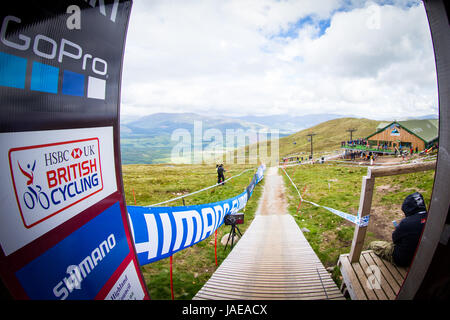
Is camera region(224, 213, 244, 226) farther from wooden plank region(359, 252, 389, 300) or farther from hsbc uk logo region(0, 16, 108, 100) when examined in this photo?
hsbc uk logo region(0, 16, 108, 100)

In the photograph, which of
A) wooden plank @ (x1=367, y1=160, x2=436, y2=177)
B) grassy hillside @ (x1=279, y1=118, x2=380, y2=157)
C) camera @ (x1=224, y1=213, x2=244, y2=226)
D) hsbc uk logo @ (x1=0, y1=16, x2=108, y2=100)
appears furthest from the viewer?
grassy hillside @ (x1=279, y1=118, x2=380, y2=157)

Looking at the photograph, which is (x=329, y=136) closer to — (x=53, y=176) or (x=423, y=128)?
(x=423, y=128)

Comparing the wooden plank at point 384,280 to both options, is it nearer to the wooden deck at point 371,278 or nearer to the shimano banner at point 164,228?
the wooden deck at point 371,278

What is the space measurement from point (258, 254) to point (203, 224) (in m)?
1.92

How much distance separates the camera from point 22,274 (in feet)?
4.54

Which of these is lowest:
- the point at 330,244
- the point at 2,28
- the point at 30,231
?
the point at 330,244

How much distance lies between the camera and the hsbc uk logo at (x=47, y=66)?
130 centimetres

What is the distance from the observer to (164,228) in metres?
3.63

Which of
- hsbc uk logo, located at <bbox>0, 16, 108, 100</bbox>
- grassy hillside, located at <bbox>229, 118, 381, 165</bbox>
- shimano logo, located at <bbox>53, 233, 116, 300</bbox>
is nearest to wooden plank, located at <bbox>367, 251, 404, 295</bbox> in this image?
shimano logo, located at <bbox>53, 233, 116, 300</bbox>

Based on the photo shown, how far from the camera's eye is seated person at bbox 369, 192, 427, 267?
3.53m

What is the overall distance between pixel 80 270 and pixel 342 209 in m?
11.2

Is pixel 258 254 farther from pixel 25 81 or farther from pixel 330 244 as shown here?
pixel 25 81

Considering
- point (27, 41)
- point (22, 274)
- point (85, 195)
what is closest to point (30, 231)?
point (22, 274)
